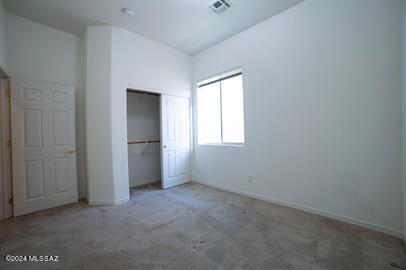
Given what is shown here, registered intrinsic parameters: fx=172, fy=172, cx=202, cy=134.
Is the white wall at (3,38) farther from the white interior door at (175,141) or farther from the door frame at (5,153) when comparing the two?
the white interior door at (175,141)

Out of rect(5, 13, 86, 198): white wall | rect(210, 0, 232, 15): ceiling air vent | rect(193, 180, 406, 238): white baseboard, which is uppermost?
rect(210, 0, 232, 15): ceiling air vent

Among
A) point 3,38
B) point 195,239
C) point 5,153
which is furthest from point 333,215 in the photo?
point 3,38

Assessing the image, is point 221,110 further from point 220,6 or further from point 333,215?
point 333,215

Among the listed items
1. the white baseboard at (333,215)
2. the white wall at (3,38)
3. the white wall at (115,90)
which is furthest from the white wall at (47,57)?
the white baseboard at (333,215)

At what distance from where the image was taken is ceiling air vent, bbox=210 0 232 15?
97.4 inches

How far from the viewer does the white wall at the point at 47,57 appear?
8.82 ft

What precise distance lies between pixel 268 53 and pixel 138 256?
10.9 ft

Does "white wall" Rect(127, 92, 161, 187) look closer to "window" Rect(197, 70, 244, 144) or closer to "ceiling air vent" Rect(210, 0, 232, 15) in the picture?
"window" Rect(197, 70, 244, 144)

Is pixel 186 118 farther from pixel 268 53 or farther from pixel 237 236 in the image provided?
pixel 237 236

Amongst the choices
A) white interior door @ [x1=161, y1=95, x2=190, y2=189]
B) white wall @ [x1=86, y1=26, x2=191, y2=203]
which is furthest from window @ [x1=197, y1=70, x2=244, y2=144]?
white wall @ [x1=86, y1=26, x2=191, y2=203]

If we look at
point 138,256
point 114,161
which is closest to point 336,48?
point 138,256

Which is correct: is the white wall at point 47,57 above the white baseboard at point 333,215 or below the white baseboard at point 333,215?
above

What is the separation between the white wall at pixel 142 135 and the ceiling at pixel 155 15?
4.95 ft

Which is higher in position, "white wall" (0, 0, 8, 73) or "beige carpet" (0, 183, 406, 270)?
"white wall" (0, 0, 8, 73)
